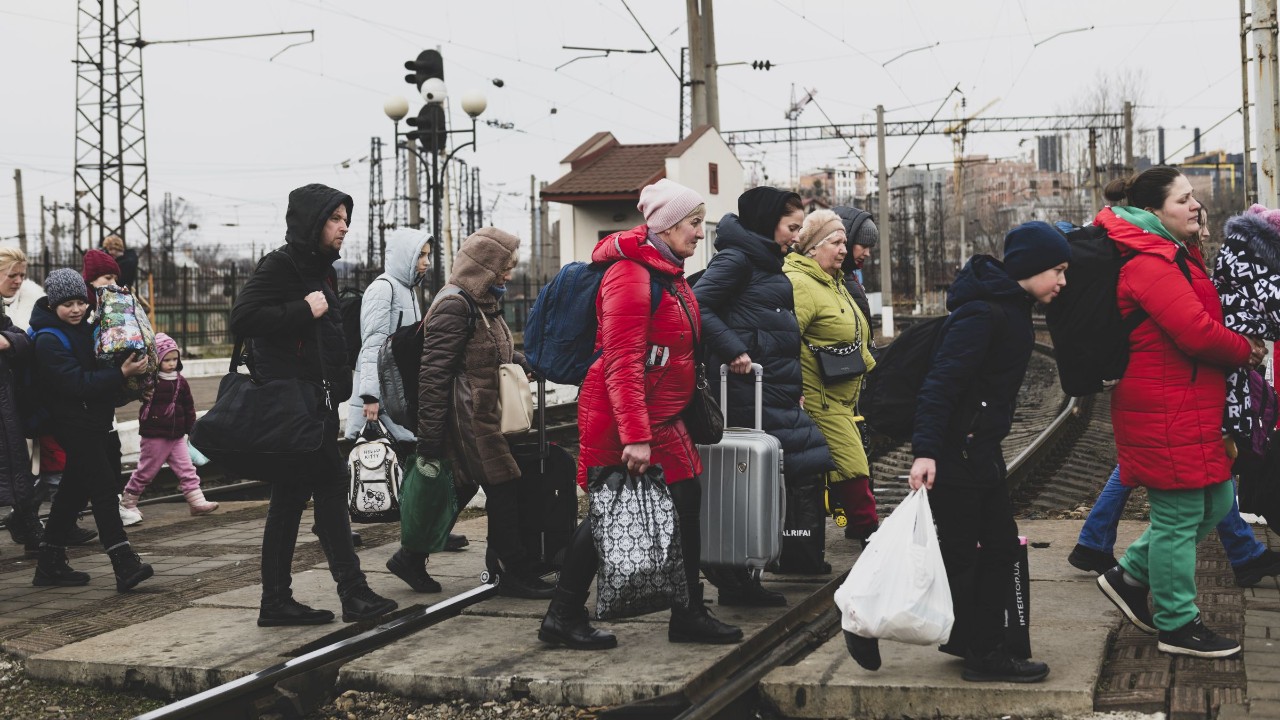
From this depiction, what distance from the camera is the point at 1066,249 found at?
4660mm

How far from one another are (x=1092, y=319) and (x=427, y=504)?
3081 millimetres

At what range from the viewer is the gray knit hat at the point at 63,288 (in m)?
7.05

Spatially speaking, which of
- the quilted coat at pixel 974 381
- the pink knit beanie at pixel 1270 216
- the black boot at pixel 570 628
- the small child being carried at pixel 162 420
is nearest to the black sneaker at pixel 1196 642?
the quilted coat at pixel 974 381

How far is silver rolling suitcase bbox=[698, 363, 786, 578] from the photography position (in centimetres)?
555

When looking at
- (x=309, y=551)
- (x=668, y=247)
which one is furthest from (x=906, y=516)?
(x=309, y=551)

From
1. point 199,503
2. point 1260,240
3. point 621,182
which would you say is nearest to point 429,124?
point 199,503

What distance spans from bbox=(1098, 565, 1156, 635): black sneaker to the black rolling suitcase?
2502 mm

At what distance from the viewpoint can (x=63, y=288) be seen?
7.05 m

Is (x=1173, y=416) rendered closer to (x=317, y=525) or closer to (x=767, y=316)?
(x=767, y=316)

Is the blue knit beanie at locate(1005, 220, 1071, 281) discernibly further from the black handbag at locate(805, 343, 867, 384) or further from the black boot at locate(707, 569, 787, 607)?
the black handbag at locate(805, 343, 867, 384)

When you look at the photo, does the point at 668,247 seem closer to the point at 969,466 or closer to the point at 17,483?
the point at 969,466

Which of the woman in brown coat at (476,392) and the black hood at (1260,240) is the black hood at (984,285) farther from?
the woman in brown coat at (476,392)

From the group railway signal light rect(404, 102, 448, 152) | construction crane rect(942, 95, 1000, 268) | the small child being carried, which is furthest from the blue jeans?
construction crane rect(942, 95, 1000, 268)

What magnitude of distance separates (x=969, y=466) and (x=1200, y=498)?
0.94 m
